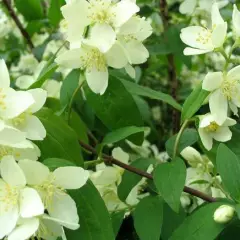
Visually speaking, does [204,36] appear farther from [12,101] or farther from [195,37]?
[12,101]

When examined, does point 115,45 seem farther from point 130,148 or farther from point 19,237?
point 130,148

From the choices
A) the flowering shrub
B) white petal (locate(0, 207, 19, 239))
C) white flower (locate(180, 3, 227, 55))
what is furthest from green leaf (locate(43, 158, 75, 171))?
white flower (locate(180, 3, 227, 55))

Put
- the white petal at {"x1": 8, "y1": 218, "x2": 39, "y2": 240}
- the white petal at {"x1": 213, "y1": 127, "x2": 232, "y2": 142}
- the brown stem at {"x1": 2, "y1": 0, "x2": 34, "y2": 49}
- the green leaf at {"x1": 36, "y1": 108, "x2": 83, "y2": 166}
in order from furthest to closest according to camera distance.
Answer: the brown stem at {"x1": 2, "y1": 0, "x2": 34, "y2": 49} → the white petal at {"x1": 213, "y1": 127, "x2": 232, "y2": 142} → the green leaf at {"x1": 36, "y1": 108, "x2": 83, "y2": 166} → the white petal at {"x1": 8, "y1": 218, "x2": 39, "y2": 240}

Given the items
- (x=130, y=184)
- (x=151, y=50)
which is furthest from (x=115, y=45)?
(x=151, y=50)

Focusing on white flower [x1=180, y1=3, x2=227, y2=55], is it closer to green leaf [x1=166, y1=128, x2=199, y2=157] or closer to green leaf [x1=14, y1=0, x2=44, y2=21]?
green leaf [x1=166, y1=128, x2=199, y2=157]

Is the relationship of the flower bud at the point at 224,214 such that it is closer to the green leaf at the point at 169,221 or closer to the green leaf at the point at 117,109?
the green leaf at the point at 169,221
